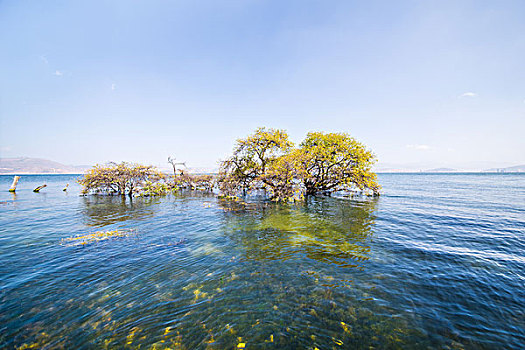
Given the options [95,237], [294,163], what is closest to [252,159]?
[294,163]

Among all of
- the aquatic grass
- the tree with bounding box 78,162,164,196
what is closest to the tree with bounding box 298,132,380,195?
the aquatic grass

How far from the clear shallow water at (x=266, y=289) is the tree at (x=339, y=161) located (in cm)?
1610

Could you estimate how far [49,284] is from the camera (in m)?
7.42

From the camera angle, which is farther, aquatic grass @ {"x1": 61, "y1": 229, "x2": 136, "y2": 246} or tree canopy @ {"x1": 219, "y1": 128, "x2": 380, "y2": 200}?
tree canopy @ {"x1": 219, "y1": 128, "x2": 380, "y2": 200}

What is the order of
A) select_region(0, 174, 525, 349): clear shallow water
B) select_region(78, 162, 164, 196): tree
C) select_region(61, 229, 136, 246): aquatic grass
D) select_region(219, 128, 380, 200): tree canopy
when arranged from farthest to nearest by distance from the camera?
select_region(78, 162, 164, 196): tree < select_region(219, 128, 380, 200): tree canopy < select_region(61, 229, 136, 246): aquatic grass < select_region(0, 174, 525, 349): clear shallow water

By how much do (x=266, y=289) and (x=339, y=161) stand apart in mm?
27225

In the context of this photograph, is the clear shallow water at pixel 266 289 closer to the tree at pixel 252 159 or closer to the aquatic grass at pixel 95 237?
the aquatic grass at pixel 95 237

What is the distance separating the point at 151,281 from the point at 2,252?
32.1ft

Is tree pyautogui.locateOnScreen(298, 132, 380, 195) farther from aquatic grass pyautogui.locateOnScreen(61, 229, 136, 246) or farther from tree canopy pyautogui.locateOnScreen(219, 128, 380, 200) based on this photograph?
aquatic grass pyautogui.locateOnScreen(61, 229, 136, 246)

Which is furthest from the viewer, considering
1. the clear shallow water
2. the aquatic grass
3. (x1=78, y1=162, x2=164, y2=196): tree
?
(x1=78, y1=162, x2=164, y2=196): tree

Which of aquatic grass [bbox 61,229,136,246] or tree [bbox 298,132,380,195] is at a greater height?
tree [bbox 298,132,380,195]

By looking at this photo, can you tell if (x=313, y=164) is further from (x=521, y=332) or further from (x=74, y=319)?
(x=74, y=319)

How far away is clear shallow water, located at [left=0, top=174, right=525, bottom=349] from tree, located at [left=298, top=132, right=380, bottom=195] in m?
16.1

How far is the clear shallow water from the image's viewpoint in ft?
16.7
